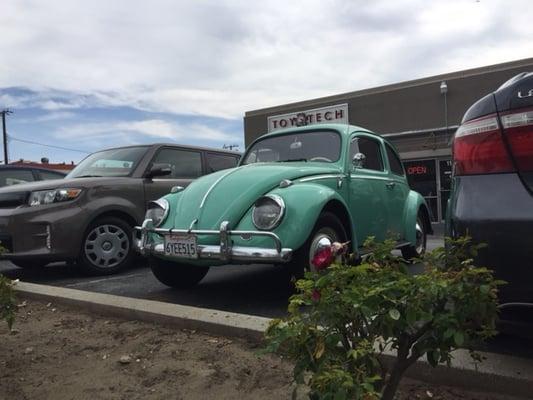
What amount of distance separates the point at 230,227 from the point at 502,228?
2.31m

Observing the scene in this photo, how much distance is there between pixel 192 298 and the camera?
4.75 metres

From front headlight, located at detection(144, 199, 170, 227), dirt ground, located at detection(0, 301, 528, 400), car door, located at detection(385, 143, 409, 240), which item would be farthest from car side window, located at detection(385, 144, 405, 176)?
dirt ground, located at detection(0, 301, 528, 400)

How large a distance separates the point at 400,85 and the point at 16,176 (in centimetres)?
1348

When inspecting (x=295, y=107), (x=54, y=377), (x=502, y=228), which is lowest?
(x=54, y=377)

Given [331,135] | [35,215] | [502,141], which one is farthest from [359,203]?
[35,215]

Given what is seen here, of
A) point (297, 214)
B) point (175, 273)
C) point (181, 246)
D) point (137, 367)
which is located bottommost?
point (137, 367)

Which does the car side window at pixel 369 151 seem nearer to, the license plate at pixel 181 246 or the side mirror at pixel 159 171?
the license plate at pixel 181 246

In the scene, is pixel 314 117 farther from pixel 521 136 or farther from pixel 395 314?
pixel 395 314

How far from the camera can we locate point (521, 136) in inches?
89.4

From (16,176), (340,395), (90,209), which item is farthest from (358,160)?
(16,176)

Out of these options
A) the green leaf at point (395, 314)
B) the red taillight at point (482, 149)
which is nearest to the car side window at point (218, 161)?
the red taillight at point (482, 149)

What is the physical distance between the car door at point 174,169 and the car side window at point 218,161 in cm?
15

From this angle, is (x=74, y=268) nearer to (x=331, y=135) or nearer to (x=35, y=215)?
(x=35, y=215)

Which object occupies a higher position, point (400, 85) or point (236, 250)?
point (400, 85)
